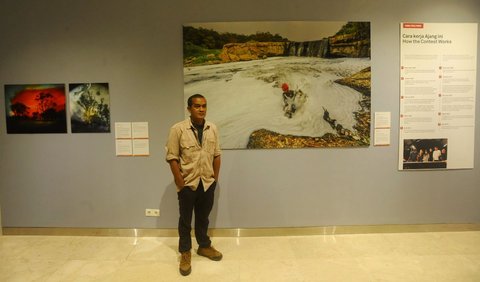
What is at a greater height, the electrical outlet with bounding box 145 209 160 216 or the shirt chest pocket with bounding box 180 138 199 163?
the shirt chest pocket with bounding box 180 138 199 163

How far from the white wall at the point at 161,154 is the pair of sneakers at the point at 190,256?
0.41m

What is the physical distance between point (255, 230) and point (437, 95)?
2419 millimetres

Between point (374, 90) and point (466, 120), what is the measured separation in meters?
1.06

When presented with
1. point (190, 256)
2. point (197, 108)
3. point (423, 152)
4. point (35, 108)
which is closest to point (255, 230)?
point (190, 256)

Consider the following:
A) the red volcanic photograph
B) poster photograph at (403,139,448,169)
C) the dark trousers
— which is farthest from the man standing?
poster photograph at (403,139,448,169)

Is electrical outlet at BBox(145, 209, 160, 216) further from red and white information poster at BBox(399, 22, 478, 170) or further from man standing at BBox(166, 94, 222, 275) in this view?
red and white information poster at BBox(399, 22, 478, 170)

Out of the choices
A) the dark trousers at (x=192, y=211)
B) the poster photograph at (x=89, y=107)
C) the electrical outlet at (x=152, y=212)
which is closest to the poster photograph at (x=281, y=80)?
the dark trousers at (x=192, y=211)

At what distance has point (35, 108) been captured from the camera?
9.62 feet

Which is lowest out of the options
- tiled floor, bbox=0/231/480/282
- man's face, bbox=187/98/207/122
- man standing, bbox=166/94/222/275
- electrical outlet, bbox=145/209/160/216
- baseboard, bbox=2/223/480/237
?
tiled floor, bbox=0/231/480/282

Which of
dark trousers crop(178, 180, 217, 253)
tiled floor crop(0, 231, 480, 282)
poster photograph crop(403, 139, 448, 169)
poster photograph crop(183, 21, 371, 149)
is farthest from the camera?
poster photograph crop(403, 139, 448, 169)

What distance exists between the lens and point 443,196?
3010 mm

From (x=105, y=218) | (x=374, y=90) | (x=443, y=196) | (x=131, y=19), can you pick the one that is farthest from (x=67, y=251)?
(x=443, y=196)

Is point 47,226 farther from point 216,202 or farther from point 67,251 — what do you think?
point 216,202

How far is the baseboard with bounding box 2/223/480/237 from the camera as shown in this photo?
2982 mm
